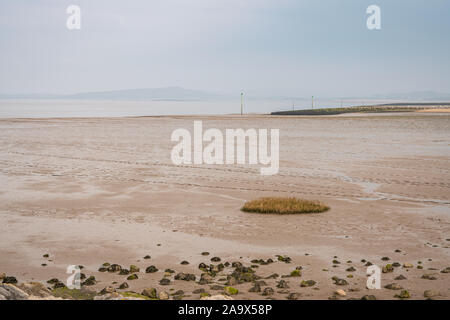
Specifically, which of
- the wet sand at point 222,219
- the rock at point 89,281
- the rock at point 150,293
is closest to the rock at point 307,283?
the wet sand at point 222,219

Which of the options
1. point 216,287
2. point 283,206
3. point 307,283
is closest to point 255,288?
point 216,287

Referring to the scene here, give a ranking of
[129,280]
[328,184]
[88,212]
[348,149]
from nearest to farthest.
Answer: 1. [129,280]
2. [88,212]
3. [328,184]
4. [348,149]

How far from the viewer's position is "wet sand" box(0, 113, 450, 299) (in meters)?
11.2

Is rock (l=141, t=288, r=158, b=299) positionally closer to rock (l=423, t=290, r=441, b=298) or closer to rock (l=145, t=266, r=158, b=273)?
rock (l=145, t=266, r=158, b=273)

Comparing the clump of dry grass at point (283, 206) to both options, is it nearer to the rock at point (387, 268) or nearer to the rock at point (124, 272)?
the rock at point (387, 268)

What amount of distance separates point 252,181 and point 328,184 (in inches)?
126

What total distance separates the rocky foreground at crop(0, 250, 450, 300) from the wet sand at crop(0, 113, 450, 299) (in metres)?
0.08

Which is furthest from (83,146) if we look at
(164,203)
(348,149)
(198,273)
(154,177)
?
(198,273)

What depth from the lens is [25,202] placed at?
18266mm

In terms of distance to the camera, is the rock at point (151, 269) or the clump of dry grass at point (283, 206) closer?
the rock at point (151, 269)

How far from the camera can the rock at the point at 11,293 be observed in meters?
7.47

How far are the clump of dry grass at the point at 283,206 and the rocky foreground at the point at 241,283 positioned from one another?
16.0 ft
